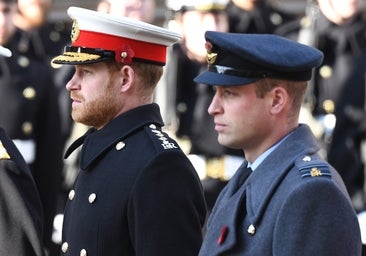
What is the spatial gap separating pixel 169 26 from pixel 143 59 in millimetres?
5820

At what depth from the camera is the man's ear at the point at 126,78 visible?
5062 mm

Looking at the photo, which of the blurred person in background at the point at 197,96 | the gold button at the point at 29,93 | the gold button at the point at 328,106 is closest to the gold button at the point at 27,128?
the gold button at the point at 29,93

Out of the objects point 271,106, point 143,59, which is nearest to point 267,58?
point 271,106

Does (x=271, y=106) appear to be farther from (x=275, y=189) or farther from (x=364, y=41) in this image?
(x=364, y=41)

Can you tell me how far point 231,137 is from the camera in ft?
14.7

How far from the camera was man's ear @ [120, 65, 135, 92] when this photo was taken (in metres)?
5.06

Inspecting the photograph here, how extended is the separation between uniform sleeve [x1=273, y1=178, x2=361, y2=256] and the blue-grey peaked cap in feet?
1.52

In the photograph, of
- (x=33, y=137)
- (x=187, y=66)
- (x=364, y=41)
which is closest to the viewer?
(x=33, y=137)

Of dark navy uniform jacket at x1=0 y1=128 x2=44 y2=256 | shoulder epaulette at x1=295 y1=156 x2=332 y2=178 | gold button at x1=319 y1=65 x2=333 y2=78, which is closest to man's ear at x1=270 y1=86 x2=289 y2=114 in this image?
shoulder epaulette at x1=295 y1=156 x2=332 y2=178

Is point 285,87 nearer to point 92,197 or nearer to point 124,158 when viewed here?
point 124,158

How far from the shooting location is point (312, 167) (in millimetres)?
4250

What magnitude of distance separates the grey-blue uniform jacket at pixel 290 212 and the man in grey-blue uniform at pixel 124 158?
28 centimetres

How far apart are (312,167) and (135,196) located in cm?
81

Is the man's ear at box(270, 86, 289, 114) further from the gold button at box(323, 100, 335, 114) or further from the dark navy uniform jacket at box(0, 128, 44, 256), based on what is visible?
the gold button at box(323, 100, 335, 114)
